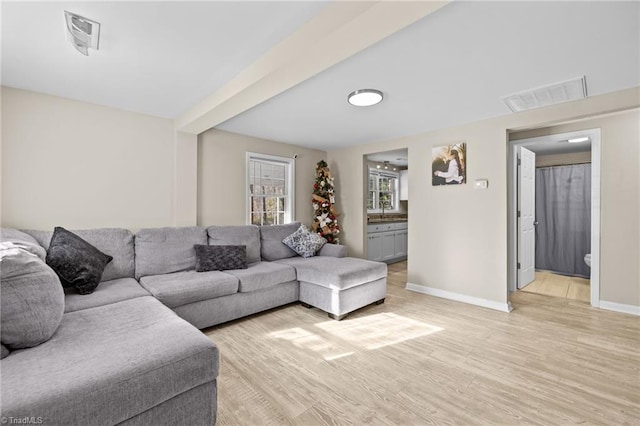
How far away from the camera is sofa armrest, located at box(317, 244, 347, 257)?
398 centimetres

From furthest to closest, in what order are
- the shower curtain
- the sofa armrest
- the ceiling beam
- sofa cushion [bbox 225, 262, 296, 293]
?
the shower curtain → the sofa armrest → sofa cushion [bbox 225, 262, 296, 293] → the ceiling beam

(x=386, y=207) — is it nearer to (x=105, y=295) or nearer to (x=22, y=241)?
(x=105, y=295)

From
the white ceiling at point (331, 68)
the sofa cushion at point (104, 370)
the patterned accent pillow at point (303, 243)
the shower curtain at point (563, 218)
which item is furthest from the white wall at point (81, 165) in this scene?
the shower curtain at point (563, 218)

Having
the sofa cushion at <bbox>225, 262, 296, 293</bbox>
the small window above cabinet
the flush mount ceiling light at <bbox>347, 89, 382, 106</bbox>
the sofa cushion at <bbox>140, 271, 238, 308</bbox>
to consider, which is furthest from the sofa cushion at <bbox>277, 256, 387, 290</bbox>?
the small window above cabinet

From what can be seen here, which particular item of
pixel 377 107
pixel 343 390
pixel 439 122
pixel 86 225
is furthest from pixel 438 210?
pixel 86 225

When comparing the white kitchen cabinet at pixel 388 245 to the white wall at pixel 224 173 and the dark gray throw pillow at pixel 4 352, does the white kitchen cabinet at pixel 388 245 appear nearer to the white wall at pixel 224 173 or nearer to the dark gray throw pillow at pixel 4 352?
the white wall at pixel 224 173

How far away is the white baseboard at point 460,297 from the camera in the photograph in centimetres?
334

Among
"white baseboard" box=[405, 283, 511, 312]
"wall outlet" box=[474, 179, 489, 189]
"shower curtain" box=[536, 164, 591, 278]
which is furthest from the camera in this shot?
"shower curtain" box=[536, 164, 591, 278]

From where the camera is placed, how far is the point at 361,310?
333 centimetres

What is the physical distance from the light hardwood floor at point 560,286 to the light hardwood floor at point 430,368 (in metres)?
0.67

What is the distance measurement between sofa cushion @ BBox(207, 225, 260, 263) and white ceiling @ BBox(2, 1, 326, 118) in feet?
5.32

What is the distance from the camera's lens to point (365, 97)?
2664 millimetres

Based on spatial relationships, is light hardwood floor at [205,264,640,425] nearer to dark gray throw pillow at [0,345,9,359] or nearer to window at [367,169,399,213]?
dark gray throw pillow at [0,345,9,359]

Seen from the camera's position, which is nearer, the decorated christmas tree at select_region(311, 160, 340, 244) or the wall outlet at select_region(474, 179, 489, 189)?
the wall outlet at select_region(474, 179, 489, 189)
